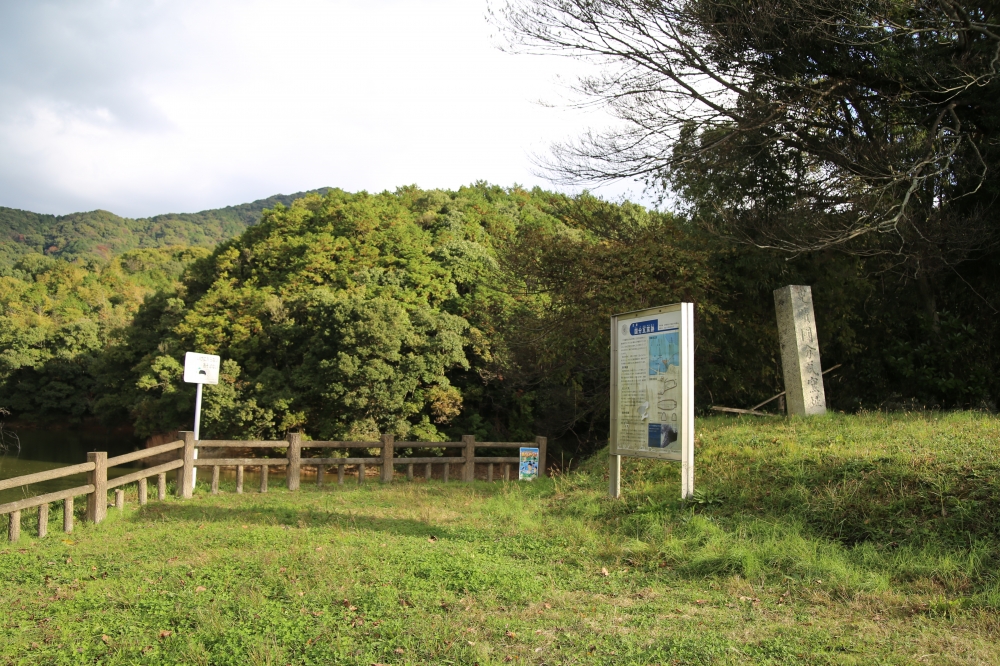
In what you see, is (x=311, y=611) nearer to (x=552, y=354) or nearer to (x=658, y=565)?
(x=658, y=565)

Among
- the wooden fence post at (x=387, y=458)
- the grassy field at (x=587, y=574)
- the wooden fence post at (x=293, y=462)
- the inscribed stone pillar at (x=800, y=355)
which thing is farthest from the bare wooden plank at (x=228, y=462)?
the inscribed stone pillar at (x=800, y=355)

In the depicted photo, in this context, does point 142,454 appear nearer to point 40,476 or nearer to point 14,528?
point 40,476

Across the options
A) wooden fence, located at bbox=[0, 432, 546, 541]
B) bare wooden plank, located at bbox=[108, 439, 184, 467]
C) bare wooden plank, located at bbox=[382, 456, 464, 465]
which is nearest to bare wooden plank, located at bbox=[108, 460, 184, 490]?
wooden fence, located at bbox=[0, 432, 546, 541]

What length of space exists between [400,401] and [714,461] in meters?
17.5

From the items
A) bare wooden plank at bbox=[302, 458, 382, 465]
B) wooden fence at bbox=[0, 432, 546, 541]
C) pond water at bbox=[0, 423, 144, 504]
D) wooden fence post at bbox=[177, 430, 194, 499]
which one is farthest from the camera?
pond water at bbox=[0, 423, 144, 504]

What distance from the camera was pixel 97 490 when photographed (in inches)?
330

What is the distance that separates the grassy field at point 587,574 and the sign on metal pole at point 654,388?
0.60 m

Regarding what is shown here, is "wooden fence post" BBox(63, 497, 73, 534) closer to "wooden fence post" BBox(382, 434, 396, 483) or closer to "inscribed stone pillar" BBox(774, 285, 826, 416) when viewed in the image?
"wooden fence post" BBox(382, 434, 396, 483)

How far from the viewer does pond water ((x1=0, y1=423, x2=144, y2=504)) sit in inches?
1022

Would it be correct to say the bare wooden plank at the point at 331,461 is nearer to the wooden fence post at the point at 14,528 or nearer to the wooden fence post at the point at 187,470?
the wooden fence post at the point at 187,470

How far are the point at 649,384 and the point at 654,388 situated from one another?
105mm

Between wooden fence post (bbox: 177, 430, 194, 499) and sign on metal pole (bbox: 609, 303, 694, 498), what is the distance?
613 centimetres

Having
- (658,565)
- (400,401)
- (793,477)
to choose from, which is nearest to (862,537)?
(793,477)

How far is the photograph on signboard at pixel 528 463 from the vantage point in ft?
42.3
